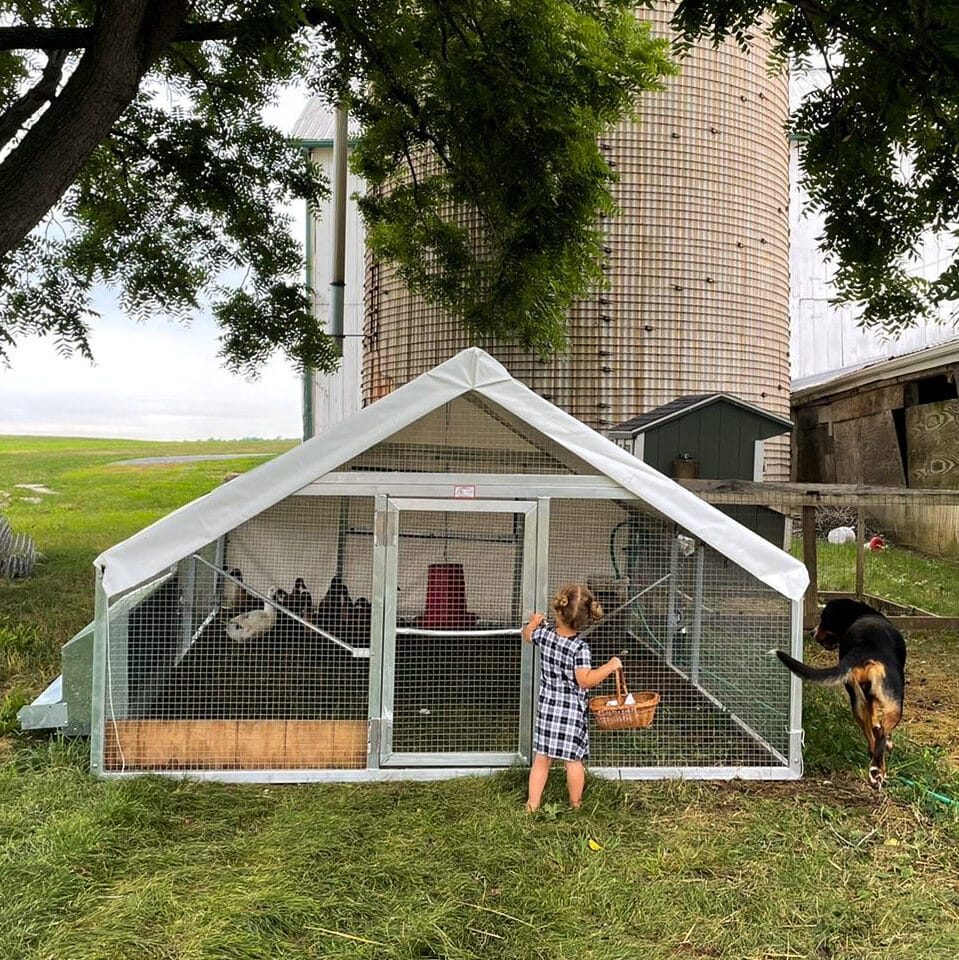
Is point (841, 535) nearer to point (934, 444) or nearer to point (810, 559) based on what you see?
point (934, 444)

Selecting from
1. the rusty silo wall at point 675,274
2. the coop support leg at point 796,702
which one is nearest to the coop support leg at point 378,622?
the coop support leg at point 796,702

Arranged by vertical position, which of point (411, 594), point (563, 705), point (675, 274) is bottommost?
point (563, 705)

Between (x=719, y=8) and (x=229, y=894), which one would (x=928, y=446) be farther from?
(x=229, y=894)

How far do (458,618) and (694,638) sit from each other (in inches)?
83.5

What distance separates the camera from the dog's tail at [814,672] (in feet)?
13.6

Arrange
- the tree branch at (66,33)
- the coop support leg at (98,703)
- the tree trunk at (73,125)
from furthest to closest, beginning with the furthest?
the tree branch at (66,33) → the tree trunk at (73,125) → the coop support leg at (98,703)

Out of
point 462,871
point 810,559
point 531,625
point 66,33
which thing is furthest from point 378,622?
point 810,559

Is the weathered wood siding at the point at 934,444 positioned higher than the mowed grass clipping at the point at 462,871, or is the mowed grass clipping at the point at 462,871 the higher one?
the weathered wood siding at the point at 934,444

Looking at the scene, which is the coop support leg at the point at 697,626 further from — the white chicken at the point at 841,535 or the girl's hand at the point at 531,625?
the white chicken at the point at 841,535

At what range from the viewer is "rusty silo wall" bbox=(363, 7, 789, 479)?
36.6 ft

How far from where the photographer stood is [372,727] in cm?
450

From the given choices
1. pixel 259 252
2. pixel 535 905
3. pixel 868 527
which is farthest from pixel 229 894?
pixel 868 527

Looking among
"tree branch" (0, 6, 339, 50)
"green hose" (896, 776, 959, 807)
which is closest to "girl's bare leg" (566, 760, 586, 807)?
"green hose" (896, 776, 959, 807)

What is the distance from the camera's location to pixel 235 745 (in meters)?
4.49
